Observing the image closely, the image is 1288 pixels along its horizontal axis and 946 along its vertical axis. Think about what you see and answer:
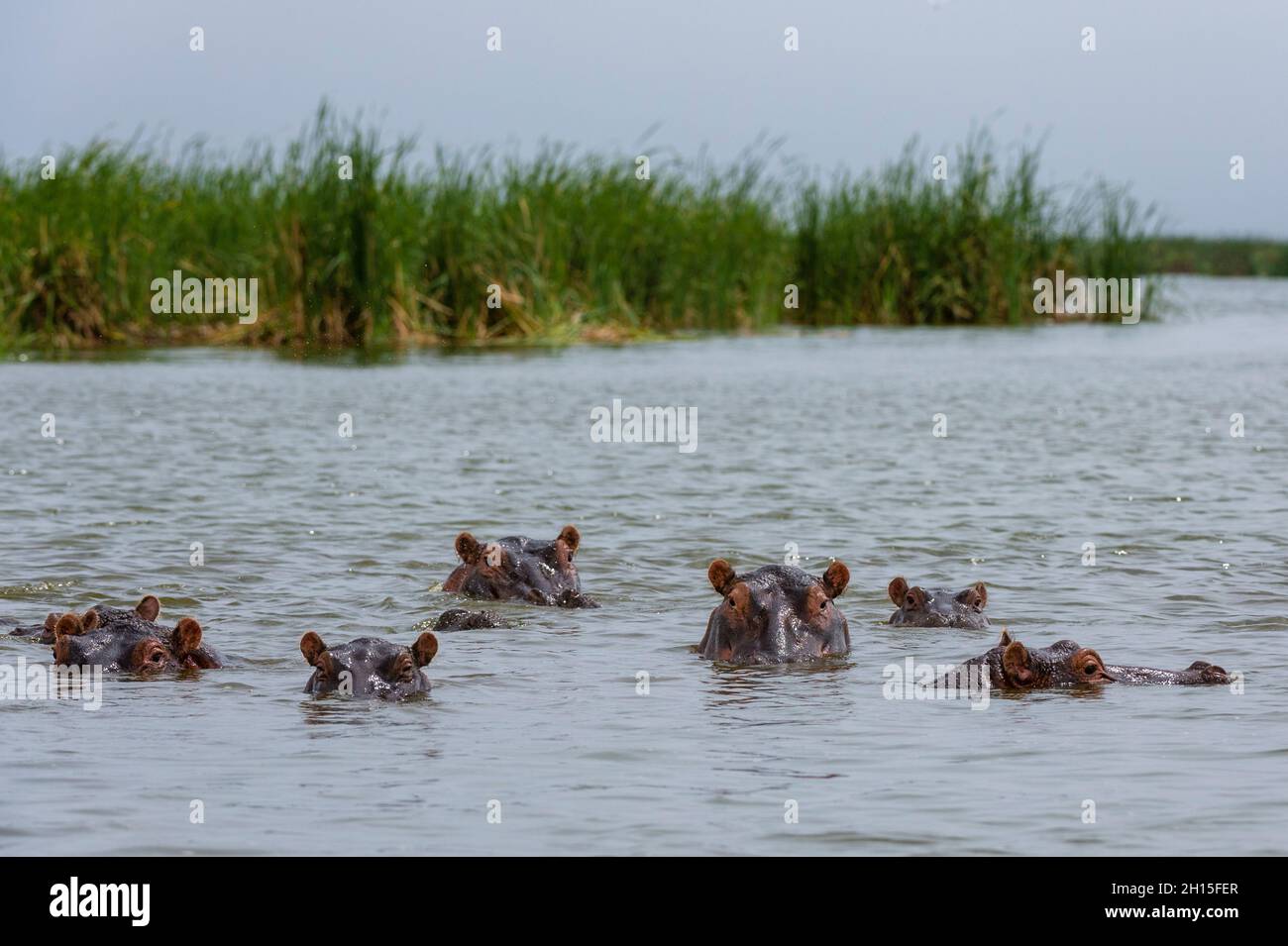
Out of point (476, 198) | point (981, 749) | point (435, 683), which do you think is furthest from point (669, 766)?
point (476, 198)

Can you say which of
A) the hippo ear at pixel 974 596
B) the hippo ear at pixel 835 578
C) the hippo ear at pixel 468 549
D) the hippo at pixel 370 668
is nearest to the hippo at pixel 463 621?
the hippo ear at pixel 468 549

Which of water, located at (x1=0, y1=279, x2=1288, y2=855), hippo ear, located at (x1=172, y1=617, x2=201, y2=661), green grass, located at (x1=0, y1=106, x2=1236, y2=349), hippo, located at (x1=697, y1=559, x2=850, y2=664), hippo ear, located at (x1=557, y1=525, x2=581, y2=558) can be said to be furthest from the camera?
green grass, located at (x1=0, y1=106, x2=1236, y2=349)

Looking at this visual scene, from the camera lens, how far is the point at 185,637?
8125 millimetres

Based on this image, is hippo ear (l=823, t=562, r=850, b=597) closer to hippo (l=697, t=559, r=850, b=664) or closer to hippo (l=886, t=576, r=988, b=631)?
hippo (l=697, t=559, r=850, b=664)

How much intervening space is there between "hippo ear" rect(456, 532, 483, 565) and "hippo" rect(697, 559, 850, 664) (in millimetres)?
1790

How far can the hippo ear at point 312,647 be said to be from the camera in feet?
25.1

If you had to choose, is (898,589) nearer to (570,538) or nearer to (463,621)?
(570,538)

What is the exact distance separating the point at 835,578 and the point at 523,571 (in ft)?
6.97

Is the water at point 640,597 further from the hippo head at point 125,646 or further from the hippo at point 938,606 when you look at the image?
the hippo head at point 125,646

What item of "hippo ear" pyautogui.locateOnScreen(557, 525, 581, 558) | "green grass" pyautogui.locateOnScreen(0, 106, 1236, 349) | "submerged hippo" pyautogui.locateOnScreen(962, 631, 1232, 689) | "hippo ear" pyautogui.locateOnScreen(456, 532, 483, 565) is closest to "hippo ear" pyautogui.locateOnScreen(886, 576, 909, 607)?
"submerged hippo" pyautogui.locateOnScreen(962, 631, 1232, 689)

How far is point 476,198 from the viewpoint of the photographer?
28.0 m

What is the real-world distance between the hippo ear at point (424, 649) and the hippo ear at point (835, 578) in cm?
166

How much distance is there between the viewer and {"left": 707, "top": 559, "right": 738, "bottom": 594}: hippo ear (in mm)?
8344
